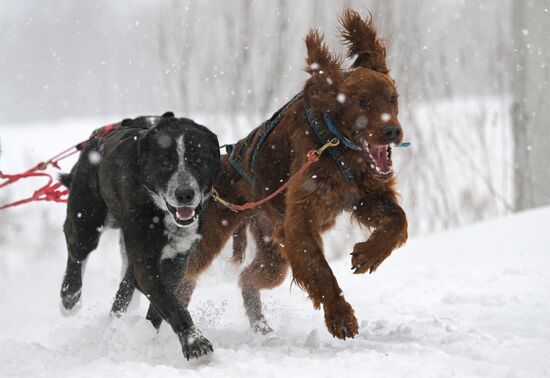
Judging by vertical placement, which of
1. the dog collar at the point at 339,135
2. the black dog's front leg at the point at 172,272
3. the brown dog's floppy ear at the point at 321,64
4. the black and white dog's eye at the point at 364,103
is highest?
the brown dog's floppy ear at the point at 321,64

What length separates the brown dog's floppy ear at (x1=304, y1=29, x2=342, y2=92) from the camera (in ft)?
12.3

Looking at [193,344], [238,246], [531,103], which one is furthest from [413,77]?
[193,344]

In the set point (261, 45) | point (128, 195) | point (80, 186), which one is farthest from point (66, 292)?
point (261, 45)

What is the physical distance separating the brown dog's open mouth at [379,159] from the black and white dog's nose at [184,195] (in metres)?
0.93

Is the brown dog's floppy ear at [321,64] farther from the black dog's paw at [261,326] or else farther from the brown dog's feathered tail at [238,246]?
the black dog's paw at [261,326]

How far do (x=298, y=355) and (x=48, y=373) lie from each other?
1130mm

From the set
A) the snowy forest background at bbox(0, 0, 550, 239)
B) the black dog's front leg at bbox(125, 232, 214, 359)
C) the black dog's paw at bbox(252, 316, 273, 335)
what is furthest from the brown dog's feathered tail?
the snowy forest background at bbox(0, 0, 550, 239)

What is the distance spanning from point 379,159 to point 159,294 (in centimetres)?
131

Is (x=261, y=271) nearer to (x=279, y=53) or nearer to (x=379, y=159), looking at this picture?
(x=379, y=159)

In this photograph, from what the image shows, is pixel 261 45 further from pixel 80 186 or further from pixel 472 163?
pixel 80 186

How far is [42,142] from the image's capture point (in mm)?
15062

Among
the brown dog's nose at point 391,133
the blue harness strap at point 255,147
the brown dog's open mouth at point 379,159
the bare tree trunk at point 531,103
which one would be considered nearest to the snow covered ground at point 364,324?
the blue harness strap at point 255,147

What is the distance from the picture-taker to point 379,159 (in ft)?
11.9

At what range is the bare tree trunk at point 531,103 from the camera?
9266mm
